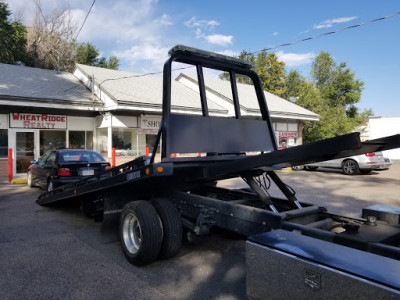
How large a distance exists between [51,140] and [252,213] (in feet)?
50.9

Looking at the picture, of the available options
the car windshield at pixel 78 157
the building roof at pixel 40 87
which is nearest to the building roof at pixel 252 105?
the building roof at pixel 40 87

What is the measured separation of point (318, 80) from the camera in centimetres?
5956

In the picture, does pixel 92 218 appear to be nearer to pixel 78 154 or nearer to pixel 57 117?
pixel 78 154

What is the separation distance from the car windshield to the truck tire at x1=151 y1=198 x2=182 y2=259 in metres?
6.23

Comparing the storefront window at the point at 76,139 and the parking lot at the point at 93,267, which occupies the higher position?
the storefront window at the point at 76,139

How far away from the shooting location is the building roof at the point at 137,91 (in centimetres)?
1689

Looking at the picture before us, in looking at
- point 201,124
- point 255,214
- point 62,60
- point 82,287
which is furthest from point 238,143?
point 62,60

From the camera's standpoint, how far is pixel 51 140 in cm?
1673

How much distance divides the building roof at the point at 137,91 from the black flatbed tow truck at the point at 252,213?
1085cm

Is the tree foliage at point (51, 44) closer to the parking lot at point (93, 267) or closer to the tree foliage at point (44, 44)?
the tree foliage at point (44, 44)

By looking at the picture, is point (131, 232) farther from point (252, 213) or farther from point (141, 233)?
point (252, 213)

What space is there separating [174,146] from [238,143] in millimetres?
1105

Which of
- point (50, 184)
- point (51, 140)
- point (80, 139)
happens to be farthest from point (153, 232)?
point (80, 139)

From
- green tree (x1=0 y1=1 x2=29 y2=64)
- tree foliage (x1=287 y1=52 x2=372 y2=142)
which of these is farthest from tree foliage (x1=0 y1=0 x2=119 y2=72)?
tree foliage (x1=287 y1=52 x2=372 y2=142)
